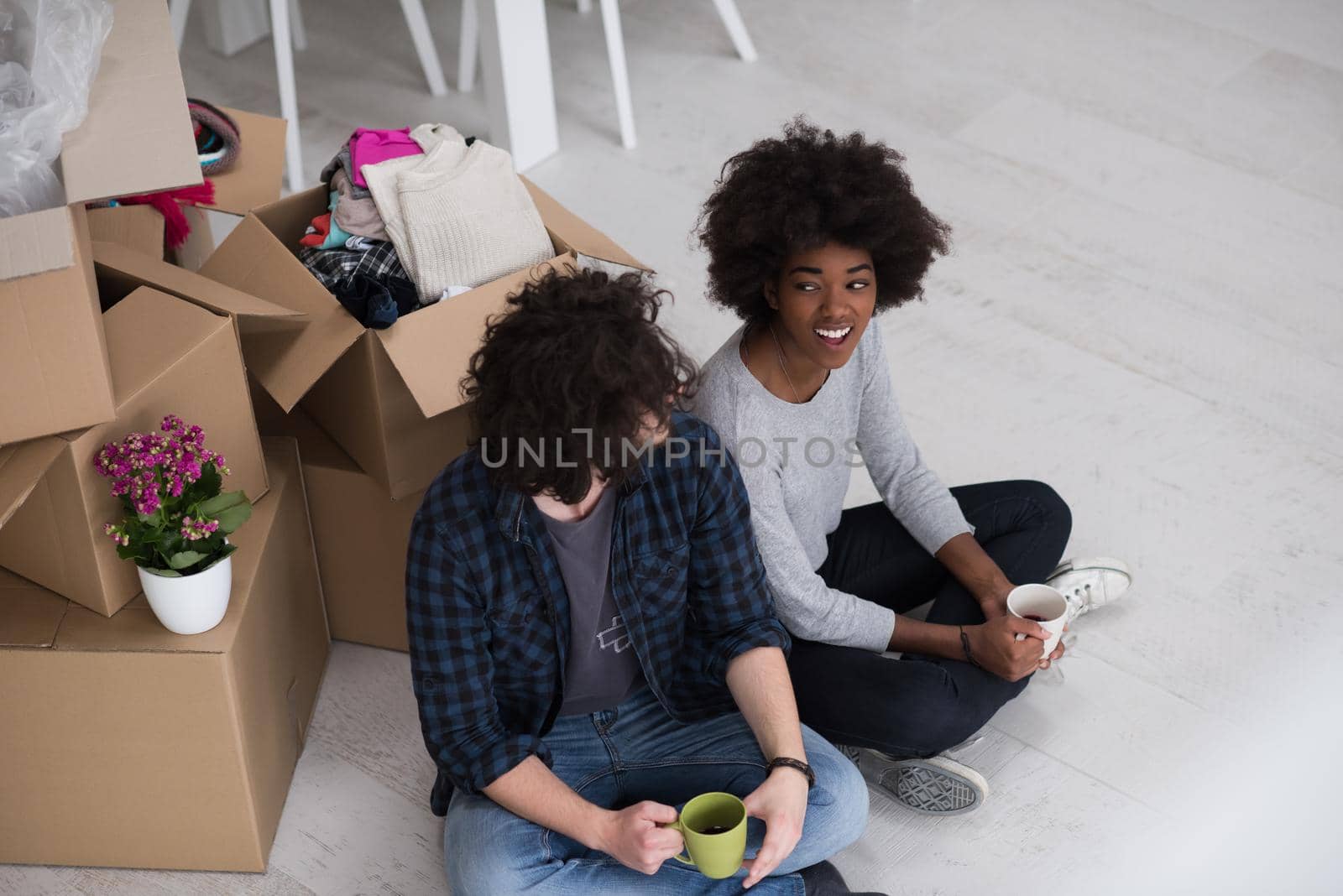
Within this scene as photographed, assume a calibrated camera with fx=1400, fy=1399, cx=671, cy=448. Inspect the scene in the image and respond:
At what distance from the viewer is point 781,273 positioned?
1.61 metres

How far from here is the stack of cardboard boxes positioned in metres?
1.44

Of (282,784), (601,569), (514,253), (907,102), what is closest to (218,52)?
(907,102)

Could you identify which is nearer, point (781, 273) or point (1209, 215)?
point (781, 273)

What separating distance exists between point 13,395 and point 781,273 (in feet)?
2.71

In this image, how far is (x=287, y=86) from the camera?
9.70ft

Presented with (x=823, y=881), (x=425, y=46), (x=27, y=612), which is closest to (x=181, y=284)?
(x=27, y=612)

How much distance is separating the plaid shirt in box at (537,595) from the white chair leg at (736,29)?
2.10 meters

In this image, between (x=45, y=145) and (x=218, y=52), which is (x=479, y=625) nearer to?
(x=45, y=145)

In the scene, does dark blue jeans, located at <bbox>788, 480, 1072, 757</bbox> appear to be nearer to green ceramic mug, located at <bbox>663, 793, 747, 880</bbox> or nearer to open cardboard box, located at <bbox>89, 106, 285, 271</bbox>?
green ceramic mug, located at <bbox>663, 793, 747, 880</bbox>

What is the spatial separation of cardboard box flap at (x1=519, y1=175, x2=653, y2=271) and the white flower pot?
24.7 inches

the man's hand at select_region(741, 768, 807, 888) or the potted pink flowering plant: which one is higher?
the potted pink flowering plant

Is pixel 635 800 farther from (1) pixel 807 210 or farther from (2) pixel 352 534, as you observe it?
(1) pixel 807 210

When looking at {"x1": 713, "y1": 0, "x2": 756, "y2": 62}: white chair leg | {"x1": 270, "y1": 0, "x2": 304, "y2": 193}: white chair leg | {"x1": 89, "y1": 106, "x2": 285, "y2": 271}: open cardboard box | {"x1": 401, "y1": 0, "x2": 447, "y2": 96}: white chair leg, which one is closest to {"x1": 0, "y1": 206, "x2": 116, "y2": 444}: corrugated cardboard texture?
{"x1": 89, "y1": 106, "x2": 285, "y2": 271}: open cardboard box

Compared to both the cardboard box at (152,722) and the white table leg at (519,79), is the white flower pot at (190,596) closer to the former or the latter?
the cardboard box at (152,722)
